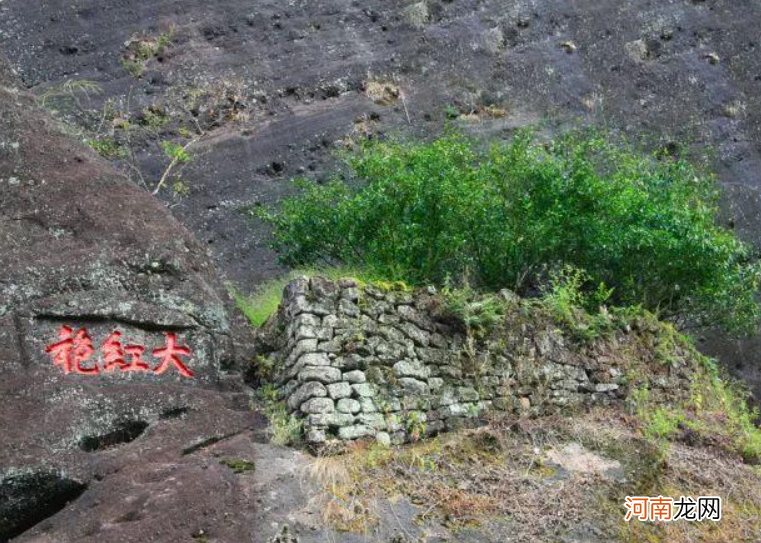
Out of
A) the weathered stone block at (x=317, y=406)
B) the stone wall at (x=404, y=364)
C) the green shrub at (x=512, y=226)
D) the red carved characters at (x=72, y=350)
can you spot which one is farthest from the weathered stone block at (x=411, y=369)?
the red carved characters at (x=72, y=350)

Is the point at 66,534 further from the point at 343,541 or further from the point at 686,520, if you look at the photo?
the point at 686,520

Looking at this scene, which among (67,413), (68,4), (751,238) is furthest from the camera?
(68,4)

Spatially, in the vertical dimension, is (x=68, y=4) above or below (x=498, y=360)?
above

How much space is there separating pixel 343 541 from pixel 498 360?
10.1ft

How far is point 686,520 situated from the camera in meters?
7.63

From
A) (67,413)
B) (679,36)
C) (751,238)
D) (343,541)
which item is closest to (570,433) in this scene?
(343,541)

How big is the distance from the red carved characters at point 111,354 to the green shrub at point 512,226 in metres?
2.61

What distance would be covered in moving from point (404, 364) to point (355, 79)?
8960 millimetres

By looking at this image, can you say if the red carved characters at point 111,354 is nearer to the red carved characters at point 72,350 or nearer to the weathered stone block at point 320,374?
the red carved characters at point 72,350

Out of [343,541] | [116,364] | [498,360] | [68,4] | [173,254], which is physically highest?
[68,4]

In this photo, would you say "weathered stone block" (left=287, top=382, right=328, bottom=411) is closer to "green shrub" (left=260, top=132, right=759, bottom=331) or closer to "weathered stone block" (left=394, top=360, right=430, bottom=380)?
"weathered stone block" (left=394, top=360, right=430, bottom=380)

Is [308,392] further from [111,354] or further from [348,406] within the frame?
[111,354]

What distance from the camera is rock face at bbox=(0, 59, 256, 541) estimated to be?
255 inches

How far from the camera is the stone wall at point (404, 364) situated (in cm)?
772
